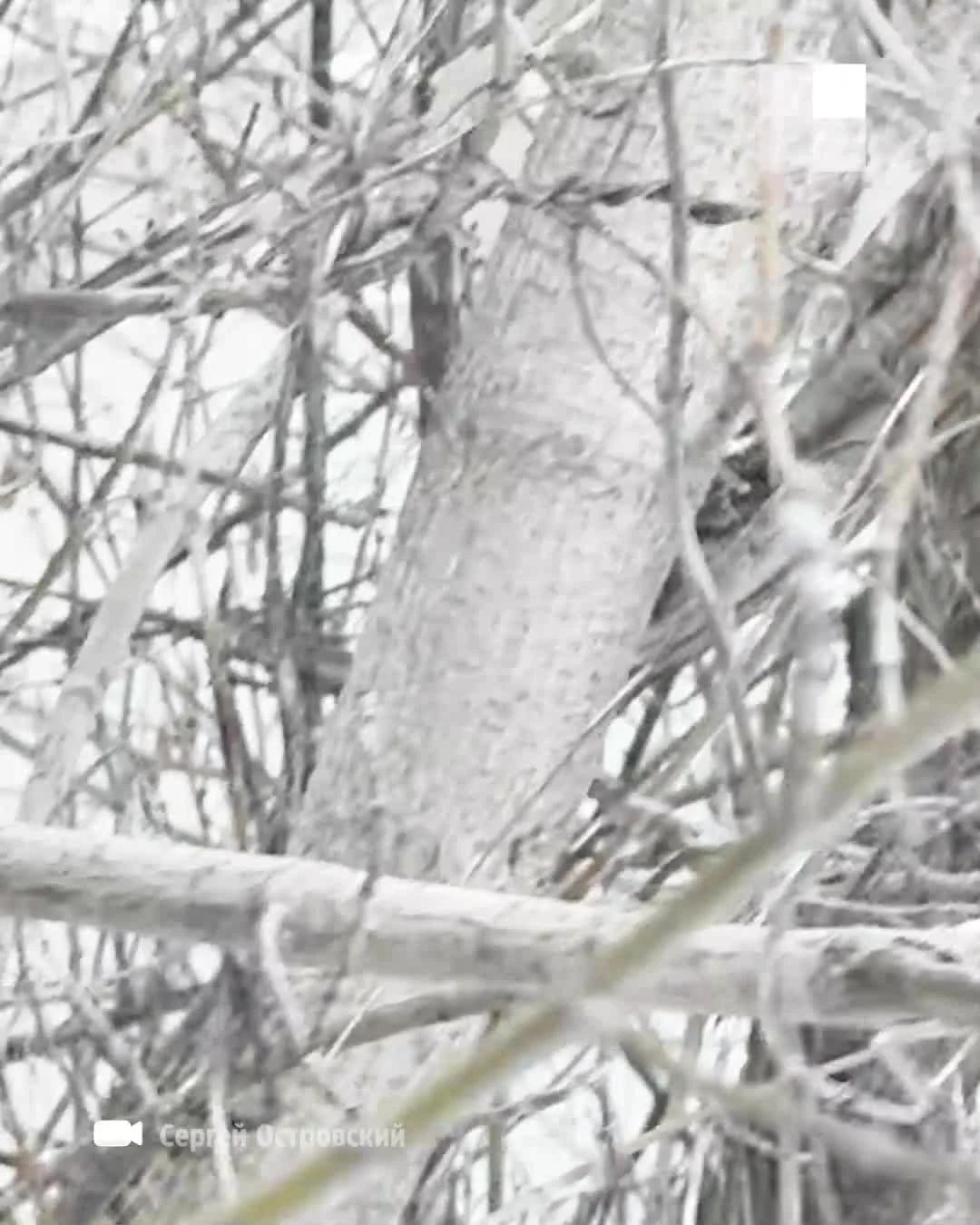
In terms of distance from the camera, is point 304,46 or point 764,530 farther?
point 304,46

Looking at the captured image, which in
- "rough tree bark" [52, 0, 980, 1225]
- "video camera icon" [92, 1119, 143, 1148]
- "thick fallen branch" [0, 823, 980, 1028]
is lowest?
"video camera icon" [92, 1119, 143, 1148]

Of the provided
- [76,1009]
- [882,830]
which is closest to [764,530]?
[882,830]

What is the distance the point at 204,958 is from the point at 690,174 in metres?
0.37

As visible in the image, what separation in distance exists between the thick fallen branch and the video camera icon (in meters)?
0.17

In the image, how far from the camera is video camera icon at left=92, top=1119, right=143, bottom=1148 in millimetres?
745

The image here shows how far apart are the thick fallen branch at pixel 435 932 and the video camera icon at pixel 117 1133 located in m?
0.17

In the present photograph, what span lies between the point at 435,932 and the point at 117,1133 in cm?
26

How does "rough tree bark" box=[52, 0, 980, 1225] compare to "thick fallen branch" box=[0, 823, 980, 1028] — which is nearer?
"thick fallen branch" box=[0, 823, 980, 1028]

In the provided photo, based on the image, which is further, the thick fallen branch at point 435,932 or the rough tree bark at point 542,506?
the rough tree bark at point 542,506

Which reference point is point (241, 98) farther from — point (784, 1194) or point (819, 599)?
point (819, 599)

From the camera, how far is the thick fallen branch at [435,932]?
502 mm

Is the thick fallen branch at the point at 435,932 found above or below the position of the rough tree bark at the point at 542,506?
below

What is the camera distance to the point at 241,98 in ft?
3.06

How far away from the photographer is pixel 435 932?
0.56 meters
